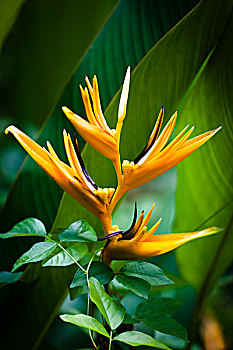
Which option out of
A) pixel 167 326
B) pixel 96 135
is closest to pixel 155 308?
pixel 167 326

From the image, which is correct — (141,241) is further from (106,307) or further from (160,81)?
(160,81)

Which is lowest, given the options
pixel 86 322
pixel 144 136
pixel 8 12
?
pixel 86 322

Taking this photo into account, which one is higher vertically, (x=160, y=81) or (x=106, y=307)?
(x=160, y=81)

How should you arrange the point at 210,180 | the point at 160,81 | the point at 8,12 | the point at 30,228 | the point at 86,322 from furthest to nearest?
the point at 8,12
the point at 210,180
the point at 160,81
the point at 30,228
the point at 86,322

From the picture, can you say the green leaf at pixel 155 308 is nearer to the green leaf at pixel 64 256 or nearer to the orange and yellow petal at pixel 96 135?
the green leaf at pixel 64 256

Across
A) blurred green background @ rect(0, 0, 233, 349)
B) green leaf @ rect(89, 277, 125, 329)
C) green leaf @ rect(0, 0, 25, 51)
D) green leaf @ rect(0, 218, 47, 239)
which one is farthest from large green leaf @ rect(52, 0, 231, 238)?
green leaf @ rect(0, 0, 25, 51)

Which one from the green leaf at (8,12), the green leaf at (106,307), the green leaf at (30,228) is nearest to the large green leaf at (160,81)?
the green leaf at (30,228)

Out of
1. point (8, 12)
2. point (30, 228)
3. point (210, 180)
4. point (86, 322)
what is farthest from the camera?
point (8, 12)
